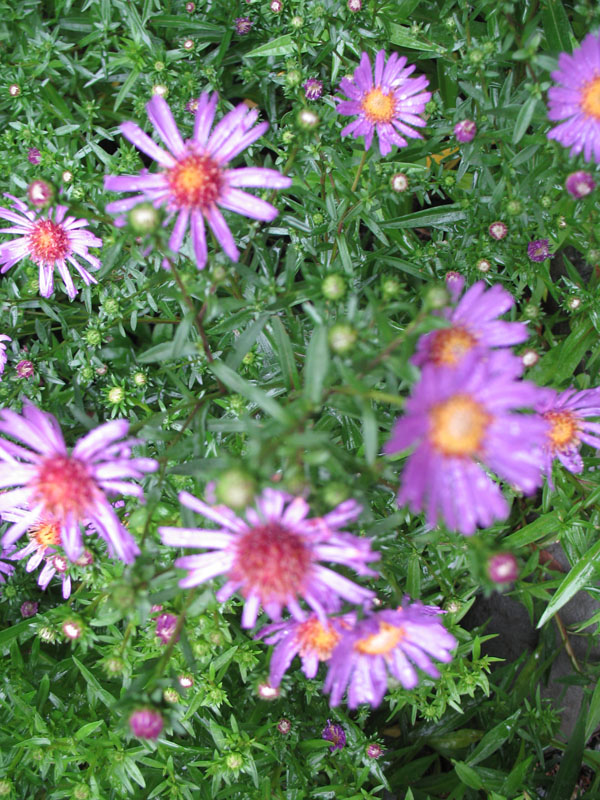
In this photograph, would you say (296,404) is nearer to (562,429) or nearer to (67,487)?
(67,487)

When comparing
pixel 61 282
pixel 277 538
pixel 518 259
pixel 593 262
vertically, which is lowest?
pixel 277 538

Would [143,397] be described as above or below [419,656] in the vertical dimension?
above

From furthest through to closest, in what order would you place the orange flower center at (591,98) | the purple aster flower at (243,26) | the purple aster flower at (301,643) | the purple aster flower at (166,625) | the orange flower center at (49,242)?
the purple aster flower at (243,26) < the orange flower center at (49,242) < the orange flower center at (591,98) < the purple aster flower at (166,625) < the purple aster flower at (301,643)

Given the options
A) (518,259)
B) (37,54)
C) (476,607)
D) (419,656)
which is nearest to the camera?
(419,656)

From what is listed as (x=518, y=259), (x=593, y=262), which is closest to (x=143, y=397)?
(x=518, y=259)

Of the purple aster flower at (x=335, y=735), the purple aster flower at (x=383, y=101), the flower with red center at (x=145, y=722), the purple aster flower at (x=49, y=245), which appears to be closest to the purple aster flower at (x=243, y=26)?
the purple aster flower at (x=383, y=101)

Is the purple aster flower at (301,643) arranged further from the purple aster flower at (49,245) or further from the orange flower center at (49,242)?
the orange flower center at (49,242)

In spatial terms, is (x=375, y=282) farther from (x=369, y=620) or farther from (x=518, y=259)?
(x=369, y=620)

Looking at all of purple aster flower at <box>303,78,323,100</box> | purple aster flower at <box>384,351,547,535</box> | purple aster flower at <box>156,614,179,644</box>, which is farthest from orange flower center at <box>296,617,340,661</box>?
purple aster flower at <box>303,78,323,100</box>
